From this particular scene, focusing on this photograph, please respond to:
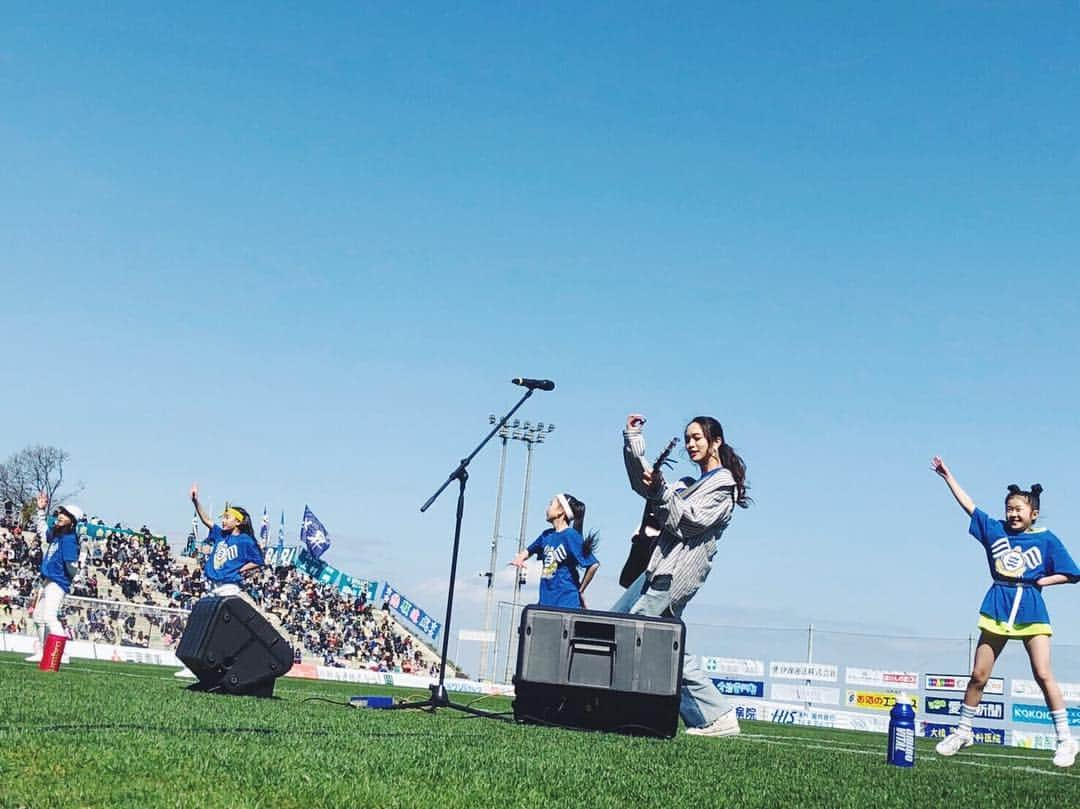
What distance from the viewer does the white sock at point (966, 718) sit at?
8172 mm

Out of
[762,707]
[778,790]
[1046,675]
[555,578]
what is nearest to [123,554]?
[762,707]

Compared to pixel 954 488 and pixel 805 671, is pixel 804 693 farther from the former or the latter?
pixel 954 488

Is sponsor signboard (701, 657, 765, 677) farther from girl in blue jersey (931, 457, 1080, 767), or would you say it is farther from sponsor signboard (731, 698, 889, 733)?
girl in blue jersey (931, 457, 1080, 767)

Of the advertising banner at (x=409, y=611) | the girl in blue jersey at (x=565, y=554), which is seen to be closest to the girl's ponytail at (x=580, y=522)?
the girl in blue jersey at (x=565, y=554)

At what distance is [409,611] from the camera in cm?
4516

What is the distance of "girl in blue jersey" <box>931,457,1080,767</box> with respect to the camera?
7988 millimetres

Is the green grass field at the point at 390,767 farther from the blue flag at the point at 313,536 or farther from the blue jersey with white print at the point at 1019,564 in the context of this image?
the blue flag at the point at 313,536

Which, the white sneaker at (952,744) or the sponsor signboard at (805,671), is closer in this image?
the white sneaker at (952,744)

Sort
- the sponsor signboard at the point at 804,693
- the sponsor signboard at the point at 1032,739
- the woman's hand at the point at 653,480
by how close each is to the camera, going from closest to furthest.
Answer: the woman's hand at the point at 653,480 < the sponsor signboard at the point at 1032,739 < the sponsor signboard at the point at 804,693

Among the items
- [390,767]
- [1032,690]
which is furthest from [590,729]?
[1032,690]

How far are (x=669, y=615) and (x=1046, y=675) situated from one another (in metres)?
2.68

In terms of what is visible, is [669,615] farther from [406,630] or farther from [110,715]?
[406,630]

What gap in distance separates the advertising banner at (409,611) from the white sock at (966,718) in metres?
37.4

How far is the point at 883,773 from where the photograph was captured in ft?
17.8
